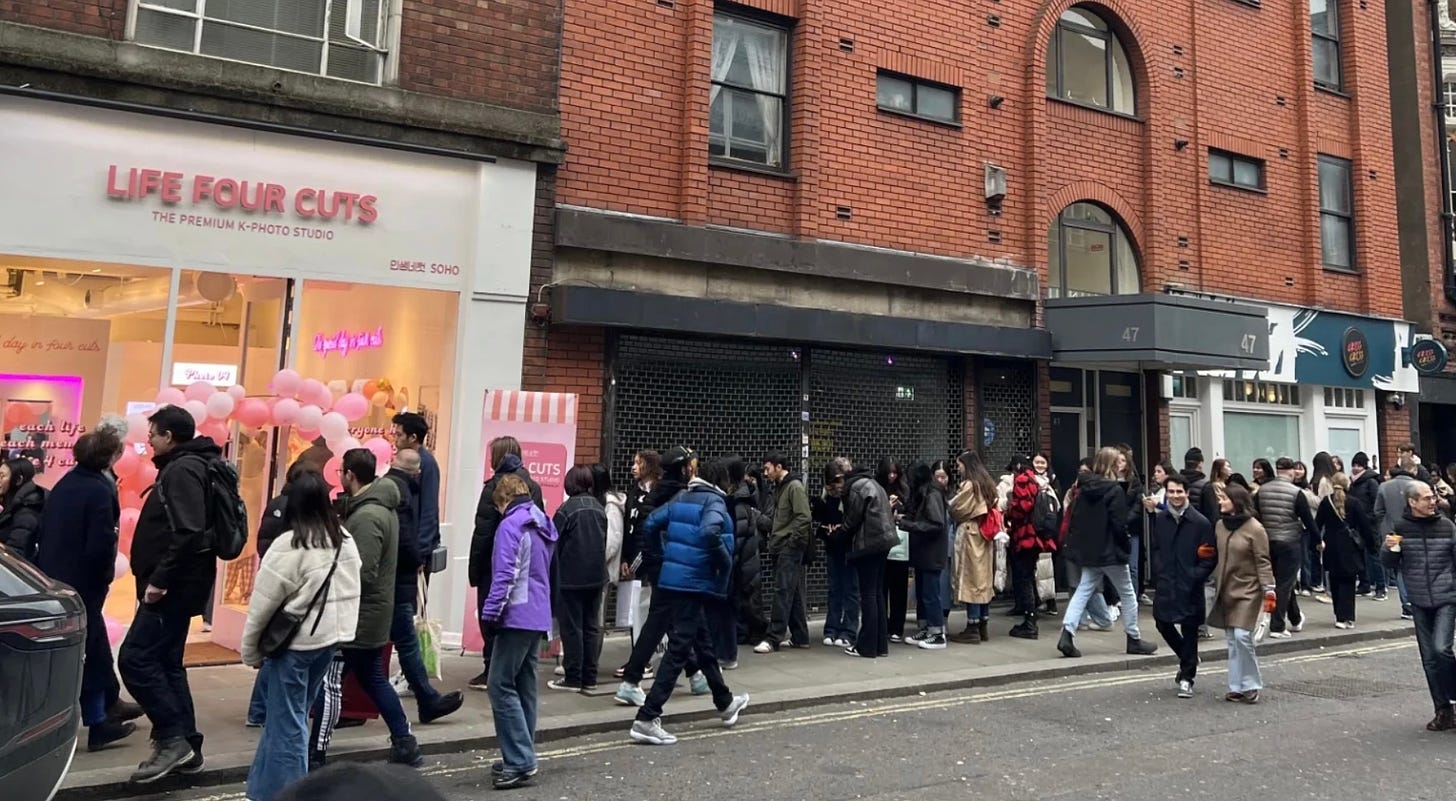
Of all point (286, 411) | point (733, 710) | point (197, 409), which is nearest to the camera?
point (733, 710)

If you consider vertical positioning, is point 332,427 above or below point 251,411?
below

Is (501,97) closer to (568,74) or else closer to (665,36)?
(568,74)

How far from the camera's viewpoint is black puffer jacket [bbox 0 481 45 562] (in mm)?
5984

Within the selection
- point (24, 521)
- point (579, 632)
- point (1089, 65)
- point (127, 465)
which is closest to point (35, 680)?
point (24, 521)

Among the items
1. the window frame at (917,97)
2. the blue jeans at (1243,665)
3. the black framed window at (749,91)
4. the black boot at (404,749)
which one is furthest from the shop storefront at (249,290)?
the blue jeans at (1243,665)

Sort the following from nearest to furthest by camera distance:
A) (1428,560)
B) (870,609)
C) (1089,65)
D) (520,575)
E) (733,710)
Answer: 1. (520,575)
2. (733,710)
3. (1428,560)
4. (870,609)
5. (1089,65)

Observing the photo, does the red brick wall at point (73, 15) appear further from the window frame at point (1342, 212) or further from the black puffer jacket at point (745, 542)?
the window frame at point (1342, 212)

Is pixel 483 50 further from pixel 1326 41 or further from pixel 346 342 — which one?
pixel 1326 41

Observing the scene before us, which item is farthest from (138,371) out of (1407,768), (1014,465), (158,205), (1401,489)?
(1401,489)

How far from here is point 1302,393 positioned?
16.0 m

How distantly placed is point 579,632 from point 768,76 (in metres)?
7.23

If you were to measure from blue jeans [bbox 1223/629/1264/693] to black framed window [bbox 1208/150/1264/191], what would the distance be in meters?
9.57

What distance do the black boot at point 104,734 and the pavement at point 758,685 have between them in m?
0.06

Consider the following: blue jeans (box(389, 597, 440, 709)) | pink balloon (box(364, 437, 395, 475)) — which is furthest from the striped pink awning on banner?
blue jeans (box(389, 597, 440, 709))
